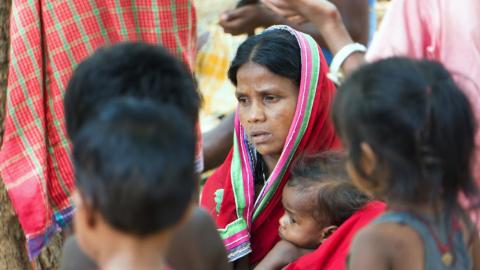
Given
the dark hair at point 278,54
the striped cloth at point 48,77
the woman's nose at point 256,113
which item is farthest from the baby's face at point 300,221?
the striped cloth at point 48,77

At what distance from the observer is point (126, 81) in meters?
1.83

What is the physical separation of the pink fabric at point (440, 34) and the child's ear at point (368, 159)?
914mm

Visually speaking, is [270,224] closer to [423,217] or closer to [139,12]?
[139,12]

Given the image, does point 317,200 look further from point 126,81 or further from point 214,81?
point 214,81

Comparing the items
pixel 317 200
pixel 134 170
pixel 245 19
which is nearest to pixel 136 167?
pixel 134 170

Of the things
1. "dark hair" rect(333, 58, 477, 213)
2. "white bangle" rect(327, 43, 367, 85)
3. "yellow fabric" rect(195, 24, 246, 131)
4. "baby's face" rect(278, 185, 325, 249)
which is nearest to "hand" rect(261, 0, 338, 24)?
"white bangle" rect(327, 43, 367, 85)

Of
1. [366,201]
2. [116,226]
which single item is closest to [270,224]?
[366,201]

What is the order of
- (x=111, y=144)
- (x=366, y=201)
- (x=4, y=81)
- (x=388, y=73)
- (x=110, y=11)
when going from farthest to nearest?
(x=4, y=81)
(x=110, y=11)
(x=366, y=201)
(x=388, y=73)
(x=111, y=144)

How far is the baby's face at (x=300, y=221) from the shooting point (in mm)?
2820

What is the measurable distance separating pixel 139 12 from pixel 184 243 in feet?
3.83

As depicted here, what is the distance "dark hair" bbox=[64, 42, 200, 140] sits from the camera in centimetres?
181

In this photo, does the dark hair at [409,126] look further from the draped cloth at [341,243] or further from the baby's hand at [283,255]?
the baby's hand at [283,255]

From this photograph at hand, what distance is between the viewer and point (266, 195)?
9.98 ft

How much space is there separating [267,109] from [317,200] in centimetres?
40
